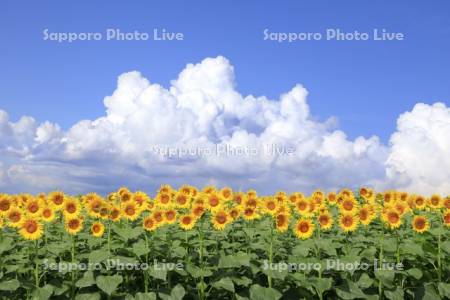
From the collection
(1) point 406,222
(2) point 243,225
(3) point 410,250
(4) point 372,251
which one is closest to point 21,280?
(2) point 243,225

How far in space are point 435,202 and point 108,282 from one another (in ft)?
33.0

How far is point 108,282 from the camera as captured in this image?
902 centimetres

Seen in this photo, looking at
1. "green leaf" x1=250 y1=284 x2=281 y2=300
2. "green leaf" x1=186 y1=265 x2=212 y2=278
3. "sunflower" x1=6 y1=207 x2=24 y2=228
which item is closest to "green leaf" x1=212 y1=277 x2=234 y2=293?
"green leaf" x1=186 y1=265 x2=212 y2=278

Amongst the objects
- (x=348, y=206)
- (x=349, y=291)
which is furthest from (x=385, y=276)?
(x=348, y=206)

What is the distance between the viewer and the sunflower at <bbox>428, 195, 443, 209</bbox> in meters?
15.3

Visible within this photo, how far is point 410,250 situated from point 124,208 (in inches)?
218

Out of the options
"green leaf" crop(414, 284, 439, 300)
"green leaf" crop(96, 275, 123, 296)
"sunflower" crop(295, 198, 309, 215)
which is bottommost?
"green leaf" crop(414, 284, 439, 300)

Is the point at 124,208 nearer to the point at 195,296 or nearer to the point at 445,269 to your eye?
the point at 195,296

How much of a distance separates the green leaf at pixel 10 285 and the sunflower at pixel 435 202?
432 inches

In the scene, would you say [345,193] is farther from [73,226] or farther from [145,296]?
[73,226]

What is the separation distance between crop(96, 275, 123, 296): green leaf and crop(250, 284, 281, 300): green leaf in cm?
221

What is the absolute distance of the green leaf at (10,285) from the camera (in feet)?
30.1

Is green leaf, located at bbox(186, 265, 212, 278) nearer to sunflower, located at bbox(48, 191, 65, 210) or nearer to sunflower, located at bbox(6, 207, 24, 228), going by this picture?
sunflower, located at bbox(6, 207, 24, 228)

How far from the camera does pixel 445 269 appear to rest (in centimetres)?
1111
